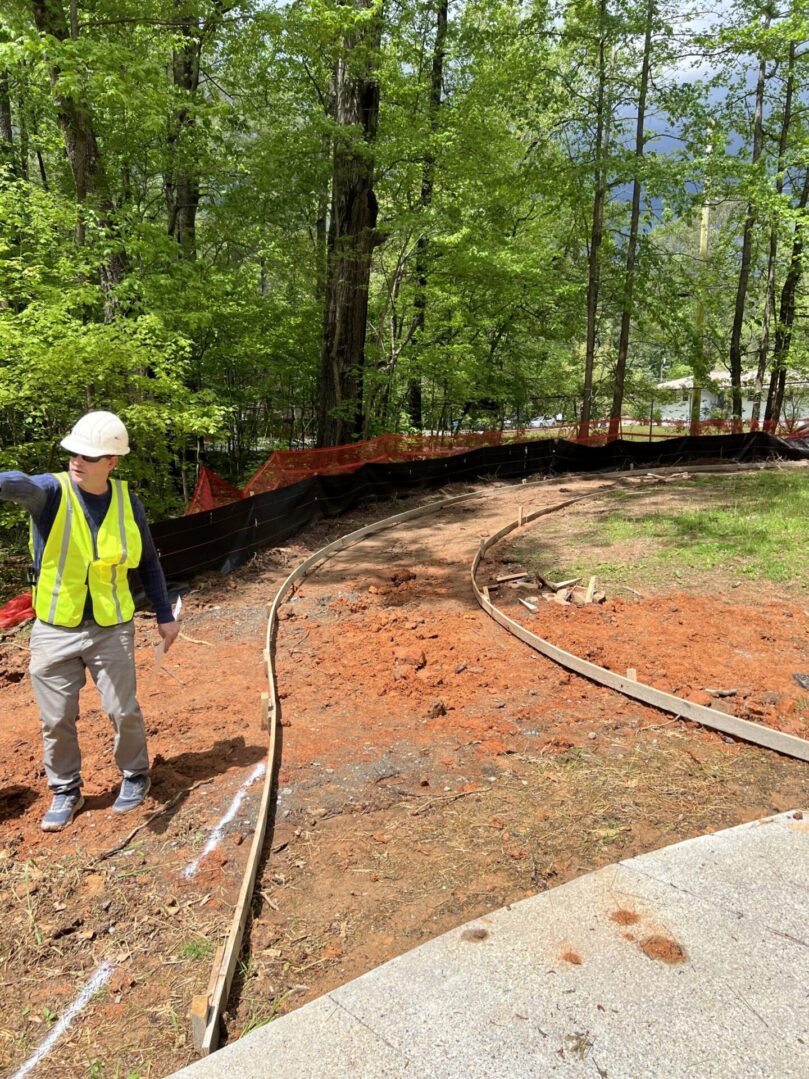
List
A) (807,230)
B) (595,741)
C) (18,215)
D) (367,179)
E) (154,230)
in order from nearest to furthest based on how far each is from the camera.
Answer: (595,741) < (18,215) < (154,230) < (367,179) < (807,230)

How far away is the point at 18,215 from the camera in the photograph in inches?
327

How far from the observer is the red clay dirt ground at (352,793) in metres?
2.64

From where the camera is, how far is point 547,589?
803 cm

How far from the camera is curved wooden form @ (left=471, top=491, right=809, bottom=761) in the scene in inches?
166

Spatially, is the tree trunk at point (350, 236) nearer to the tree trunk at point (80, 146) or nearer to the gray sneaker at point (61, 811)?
the tree trunk at point (80, 146)

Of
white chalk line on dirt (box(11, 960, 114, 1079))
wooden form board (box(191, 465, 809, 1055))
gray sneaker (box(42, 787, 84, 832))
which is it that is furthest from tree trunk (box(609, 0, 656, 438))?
white chalk line on dirt (box(11, 960, 114, 1079))

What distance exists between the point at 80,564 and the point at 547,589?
591 centimetres

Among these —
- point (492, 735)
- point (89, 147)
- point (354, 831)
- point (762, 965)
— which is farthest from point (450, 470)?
point (762, 965)

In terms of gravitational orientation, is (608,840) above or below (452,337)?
below

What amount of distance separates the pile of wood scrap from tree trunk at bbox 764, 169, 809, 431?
64.1 feet

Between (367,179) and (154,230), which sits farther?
(367,179)

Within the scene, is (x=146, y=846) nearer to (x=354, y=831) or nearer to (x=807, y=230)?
(x=354, y=831)

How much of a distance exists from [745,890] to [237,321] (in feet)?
47.1

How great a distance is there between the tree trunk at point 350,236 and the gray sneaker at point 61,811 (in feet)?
38.5
